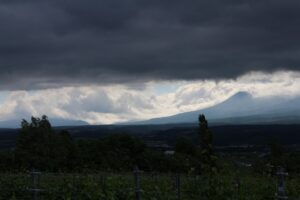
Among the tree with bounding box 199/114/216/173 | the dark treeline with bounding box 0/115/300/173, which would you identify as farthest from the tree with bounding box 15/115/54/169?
the tree with bounding box 199/114/216/173

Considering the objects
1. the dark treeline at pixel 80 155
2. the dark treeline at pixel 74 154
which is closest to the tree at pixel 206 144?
the dark treeline at pixel 80 155

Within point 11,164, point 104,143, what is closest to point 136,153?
point 104,143

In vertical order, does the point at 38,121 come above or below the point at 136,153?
above

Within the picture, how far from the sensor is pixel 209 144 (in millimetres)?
10945

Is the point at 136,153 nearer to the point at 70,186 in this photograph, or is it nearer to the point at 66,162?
the point at 66,162

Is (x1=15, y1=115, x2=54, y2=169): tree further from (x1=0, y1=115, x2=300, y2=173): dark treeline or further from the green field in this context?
the green field

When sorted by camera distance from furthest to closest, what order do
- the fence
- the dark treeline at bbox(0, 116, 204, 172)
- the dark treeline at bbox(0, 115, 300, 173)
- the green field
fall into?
the dark treeline at bbox(0, 116, 204, 172) < the dark treeline at bbox(0, 115, 300, 173) < the green field < the fence

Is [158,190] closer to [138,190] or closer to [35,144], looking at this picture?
[138,190]

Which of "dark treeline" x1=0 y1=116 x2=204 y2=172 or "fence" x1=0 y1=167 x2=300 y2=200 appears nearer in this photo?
"fence" x1=0 y1=167 x2=300 y2=200

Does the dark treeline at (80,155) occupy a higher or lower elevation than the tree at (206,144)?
lower

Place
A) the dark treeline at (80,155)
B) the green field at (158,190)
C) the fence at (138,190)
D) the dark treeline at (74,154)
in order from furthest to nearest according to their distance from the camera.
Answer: the dark treeline at (74,154) → the dark treeline at (80,155) → the green field at (158,190) → the fence at (138,190)

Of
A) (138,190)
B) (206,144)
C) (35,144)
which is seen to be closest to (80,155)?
(35,144)

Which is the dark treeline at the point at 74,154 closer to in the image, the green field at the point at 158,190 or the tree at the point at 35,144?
the tree at the point at 35,144

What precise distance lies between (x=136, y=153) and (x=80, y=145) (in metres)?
9.69
